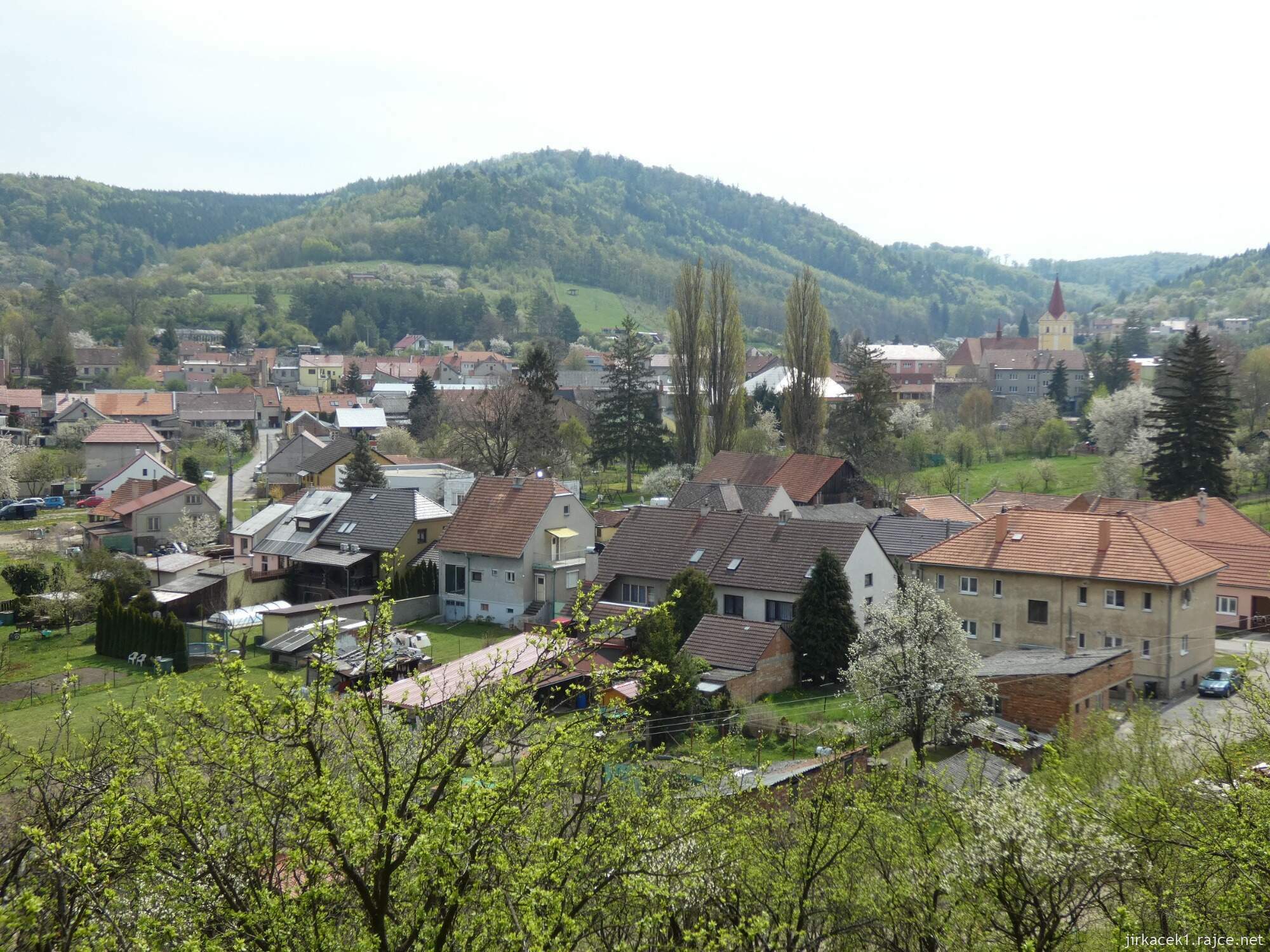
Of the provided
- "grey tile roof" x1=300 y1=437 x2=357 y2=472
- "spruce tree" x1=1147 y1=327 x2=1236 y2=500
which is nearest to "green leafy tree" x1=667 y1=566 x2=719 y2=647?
"spruce tree" x1=1147 y1=327 x2=1236 y2=500

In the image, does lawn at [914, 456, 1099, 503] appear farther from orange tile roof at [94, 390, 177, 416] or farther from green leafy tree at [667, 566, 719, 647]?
orange tile roof at [94, 390, 177, 416]

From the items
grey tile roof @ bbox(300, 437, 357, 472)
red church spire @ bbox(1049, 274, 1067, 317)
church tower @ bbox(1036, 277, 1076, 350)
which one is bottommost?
grey tile roof @ bbox(300, 437, 357, 472)

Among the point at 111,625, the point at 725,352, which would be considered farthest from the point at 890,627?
the point at 725,352

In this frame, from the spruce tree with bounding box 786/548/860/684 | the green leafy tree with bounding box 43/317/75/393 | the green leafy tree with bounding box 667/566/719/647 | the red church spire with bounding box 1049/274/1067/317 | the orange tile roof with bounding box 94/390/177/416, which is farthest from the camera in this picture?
the red church spire with bounding box 1049/274/1067/317

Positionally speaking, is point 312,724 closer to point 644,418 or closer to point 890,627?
point 890,627

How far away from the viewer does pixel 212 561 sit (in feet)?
140

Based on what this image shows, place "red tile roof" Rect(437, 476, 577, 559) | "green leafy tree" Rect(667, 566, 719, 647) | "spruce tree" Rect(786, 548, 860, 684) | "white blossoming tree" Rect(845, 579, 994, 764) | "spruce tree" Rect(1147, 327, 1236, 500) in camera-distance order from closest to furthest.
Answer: "white blossoming tree" Rect(845, 579, 994, 764), "spruce tree" Rect(786, 548, 860, 684), "green leafy tree" Rect(667, 566, 719, 647), "red tile roof" Rect(437, 476, 577, 559), "spruce tree" Rect(1147, 327, 1236, 500)

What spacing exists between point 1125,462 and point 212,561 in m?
47.2

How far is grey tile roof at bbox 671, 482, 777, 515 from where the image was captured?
1748 inches

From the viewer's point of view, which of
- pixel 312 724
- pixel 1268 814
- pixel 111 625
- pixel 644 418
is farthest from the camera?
pixel 644 418

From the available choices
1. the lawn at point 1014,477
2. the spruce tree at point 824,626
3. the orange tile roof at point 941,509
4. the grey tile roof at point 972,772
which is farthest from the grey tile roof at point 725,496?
the grey tile roof at point 972,772

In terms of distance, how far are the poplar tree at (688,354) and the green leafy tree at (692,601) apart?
30.9 metres

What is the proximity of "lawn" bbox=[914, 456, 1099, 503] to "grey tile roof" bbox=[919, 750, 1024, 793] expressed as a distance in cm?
4083

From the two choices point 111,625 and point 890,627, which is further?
point 111,625
